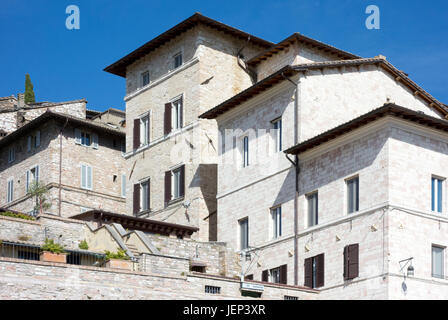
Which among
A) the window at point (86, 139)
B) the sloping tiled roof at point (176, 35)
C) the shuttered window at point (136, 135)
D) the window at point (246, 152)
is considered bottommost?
the window at point (246, 152)

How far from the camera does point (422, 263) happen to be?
1590 inches

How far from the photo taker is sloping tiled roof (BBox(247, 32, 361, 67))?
51.7 metres

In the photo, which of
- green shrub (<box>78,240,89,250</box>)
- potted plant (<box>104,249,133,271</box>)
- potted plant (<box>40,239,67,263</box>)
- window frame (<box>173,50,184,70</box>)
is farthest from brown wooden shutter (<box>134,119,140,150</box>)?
potted plant (<box>40,239,67,263</box>)

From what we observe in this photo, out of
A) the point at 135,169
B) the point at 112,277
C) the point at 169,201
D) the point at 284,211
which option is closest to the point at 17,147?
the point at 135,169

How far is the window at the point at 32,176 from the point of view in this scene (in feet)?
215

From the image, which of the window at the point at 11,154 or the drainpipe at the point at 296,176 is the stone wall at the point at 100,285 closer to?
the drainpipe at the point at 296,176

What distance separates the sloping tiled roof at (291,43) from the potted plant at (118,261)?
16697 millimetres

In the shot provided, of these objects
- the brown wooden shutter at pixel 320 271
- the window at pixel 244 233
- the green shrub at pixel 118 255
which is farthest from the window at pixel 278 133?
the green shrub at pixel 118 255

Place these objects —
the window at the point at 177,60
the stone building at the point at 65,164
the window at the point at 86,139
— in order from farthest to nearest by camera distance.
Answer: the window at the point at 86,139, the stone building at the point at 65,164, the window at the point at 177,60

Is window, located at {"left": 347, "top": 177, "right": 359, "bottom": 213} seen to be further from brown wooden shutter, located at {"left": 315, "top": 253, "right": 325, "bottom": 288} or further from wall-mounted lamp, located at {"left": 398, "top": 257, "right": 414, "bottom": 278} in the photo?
wall-mounted lamp, located at {"left": 398, "top": 257, "right": 414, "bottom": 278}

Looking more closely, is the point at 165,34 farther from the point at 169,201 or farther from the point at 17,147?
the point at 17,147

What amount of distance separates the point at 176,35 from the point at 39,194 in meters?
14.0

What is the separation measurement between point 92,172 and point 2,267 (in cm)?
3180

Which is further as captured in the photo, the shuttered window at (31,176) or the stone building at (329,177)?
the shuttered window at (31,176)
